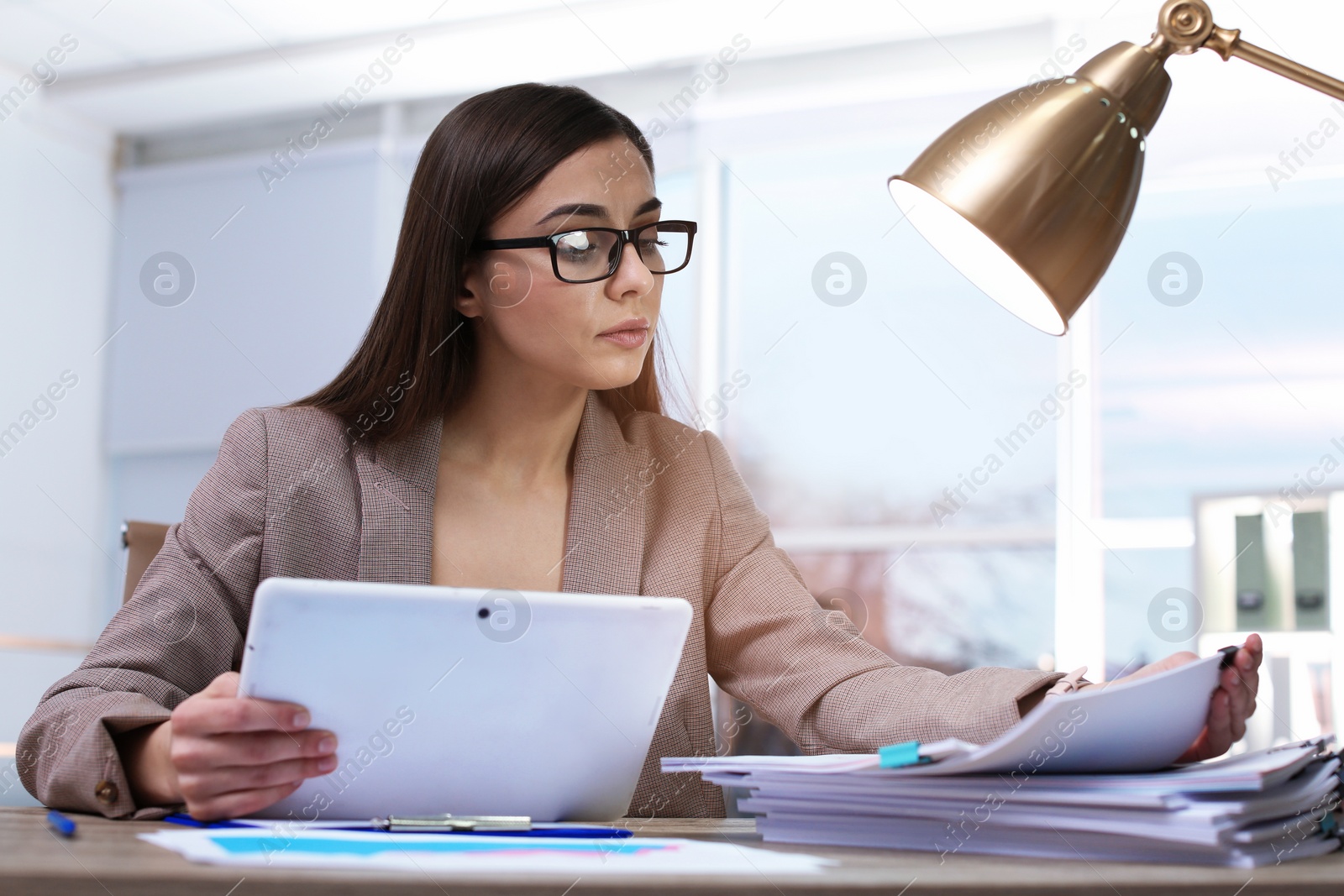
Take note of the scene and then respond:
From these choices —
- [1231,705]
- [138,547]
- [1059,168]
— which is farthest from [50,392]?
[1231,705]

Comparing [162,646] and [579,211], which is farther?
[579,211]

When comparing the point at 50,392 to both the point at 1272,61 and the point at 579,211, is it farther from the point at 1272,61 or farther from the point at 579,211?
the point at 1272,61

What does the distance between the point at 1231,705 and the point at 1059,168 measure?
40cm

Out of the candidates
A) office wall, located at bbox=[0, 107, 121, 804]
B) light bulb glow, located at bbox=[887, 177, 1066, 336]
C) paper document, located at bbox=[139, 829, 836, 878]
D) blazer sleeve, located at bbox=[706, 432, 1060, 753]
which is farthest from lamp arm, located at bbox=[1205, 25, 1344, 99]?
office wall, located at bbox=[0, 107, 121, 804]

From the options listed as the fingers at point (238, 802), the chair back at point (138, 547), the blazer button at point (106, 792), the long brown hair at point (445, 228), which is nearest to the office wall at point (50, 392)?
the chair back at point (138, 547)

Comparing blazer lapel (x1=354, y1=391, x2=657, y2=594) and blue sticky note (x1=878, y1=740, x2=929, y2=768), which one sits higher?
blazer lapel (x1=354, y1=391, x2=657, y2=594)

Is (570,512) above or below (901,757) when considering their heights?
above

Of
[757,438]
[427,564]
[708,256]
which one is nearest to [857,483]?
[757,438]

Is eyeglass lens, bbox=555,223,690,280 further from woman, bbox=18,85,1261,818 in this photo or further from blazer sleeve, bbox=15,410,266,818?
blazer sleeve, bbox=15,410,266,818

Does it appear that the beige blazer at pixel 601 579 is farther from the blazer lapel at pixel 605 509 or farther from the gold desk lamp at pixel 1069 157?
the gold desk lamp at pixel 1069 157

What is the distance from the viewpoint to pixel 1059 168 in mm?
872

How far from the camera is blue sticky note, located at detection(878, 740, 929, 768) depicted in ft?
2.33

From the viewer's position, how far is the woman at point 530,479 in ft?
3.99

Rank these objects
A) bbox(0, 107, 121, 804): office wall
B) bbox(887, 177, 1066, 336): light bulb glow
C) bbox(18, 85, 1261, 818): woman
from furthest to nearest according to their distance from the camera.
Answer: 1. bbox(0, 107, 121, 804): office wall
2. bbox(18, 85, 1261, 818): woman
3. bbox(887, 177, 1066, 336): light bulb glow
